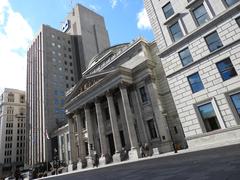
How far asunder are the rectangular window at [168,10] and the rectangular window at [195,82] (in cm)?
895

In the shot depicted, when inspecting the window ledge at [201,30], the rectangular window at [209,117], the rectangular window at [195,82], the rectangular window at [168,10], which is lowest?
the rectangular window at [209,117]

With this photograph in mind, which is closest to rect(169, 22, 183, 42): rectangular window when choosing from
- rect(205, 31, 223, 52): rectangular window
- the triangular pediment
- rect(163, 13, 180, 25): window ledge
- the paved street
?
rect(163, 13, 180, 25): window ledge

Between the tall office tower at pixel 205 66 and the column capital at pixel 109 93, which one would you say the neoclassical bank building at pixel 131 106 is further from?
the tall office tower at pixel 205 66

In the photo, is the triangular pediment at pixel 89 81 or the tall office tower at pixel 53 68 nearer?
the triangular pediment at pixel 89 81

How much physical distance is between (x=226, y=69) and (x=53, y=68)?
66.4m

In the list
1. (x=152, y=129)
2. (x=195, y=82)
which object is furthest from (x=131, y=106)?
(x=195, y=82)

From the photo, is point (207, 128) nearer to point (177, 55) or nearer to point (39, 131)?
point (177, 55)

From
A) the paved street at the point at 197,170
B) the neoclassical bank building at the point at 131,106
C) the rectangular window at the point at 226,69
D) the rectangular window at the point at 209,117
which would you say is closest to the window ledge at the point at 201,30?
the rectangular window at the point at 226,69

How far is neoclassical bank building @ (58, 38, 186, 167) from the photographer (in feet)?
92.5

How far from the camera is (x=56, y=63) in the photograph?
3007 inches

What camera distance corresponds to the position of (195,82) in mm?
20812

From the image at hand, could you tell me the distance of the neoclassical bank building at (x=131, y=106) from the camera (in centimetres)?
2820

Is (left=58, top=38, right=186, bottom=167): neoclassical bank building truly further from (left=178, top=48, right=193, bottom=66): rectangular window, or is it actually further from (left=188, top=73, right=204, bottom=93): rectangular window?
(left=178, top=48, right=193, bottom=66): rectangular window

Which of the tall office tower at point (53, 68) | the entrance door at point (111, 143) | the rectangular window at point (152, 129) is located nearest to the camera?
the rectangular window at point (152, 129)
